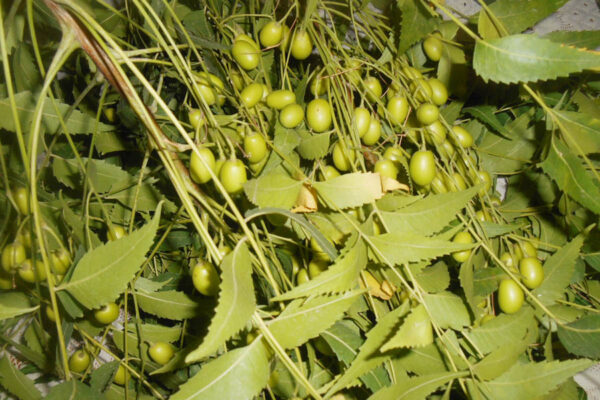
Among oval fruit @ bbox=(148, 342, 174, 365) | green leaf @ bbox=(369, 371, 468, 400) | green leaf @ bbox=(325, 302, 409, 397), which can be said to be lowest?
oval fruit @ bbox=(148, 342, 174, 365)

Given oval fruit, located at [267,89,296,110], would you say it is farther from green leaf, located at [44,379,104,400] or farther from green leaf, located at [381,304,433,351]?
green leaf, located at [44,379,104,400]

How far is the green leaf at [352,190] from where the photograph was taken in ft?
1.25

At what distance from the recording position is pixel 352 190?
38 cm

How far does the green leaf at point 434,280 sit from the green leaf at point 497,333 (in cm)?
5

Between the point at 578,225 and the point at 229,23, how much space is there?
486 mm

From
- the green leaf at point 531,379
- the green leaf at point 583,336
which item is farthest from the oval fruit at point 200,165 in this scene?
the green leaf at point 583,336

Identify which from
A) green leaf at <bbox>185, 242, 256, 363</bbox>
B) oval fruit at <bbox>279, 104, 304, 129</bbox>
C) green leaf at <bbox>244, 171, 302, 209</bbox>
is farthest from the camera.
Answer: oval fruit at <bbox>279, 104, 304, 129</bbox>

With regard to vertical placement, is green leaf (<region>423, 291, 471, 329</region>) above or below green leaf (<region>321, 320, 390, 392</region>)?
above

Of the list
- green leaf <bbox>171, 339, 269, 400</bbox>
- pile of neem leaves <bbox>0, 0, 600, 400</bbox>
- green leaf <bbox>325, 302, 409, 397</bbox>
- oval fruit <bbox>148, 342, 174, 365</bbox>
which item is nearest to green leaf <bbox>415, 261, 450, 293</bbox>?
pile of neem leaves <bbox>0, 0, 600, 400</bbox>

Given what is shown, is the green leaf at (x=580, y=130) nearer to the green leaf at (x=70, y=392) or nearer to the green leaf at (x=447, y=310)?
the green leaf at (x=447, y=310)

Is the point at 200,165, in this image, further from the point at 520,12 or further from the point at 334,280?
the point at 520,12

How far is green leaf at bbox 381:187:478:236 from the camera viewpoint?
39cm

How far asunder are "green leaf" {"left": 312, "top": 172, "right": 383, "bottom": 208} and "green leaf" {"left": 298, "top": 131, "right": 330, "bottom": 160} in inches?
3.3

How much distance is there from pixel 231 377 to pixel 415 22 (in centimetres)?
39
